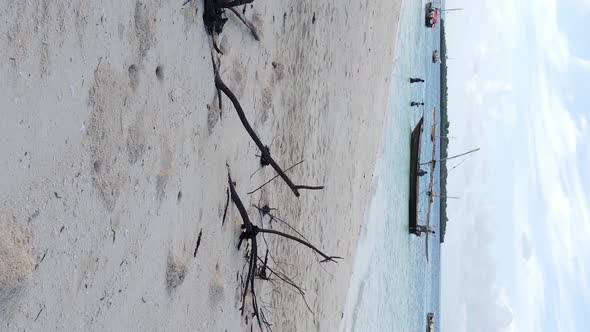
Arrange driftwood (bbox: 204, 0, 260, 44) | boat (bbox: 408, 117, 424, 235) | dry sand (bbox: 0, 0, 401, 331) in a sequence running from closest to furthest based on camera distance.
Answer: dry sand (bbox: 0, 0, 401, 331) < driftwood (bbox: 204, 0, 260, 44) < boat (bbox: 408, 117, 424, 235)

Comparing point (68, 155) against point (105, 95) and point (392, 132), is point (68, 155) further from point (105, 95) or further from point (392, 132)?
point (392, 132)

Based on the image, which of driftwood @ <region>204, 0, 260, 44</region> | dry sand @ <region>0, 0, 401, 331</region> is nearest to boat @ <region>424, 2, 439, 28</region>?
dry sand @ <region>0, 0, 401, 331</region>

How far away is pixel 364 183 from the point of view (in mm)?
4723

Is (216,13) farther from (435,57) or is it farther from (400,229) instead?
(435,57)

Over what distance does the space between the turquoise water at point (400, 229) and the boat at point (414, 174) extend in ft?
0.44

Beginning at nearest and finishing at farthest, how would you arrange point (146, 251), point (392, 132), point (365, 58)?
point (146, 251) → point (365, 58) → point (392, 132)

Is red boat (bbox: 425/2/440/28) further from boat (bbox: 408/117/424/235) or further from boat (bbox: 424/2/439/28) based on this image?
boat (bbox: 408/117/424/235)

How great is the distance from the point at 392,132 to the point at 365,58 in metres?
2.40

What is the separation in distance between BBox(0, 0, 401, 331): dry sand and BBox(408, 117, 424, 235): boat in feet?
17.1

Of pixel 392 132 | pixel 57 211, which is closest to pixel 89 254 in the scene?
pixel 57 211

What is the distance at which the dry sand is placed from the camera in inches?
46.4

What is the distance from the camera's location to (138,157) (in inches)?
62.5

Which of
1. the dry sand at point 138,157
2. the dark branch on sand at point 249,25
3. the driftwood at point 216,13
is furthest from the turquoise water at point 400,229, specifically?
the driftwood at point 216,13

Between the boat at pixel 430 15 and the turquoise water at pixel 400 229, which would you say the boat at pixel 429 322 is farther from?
the boat at pixel 430 15
